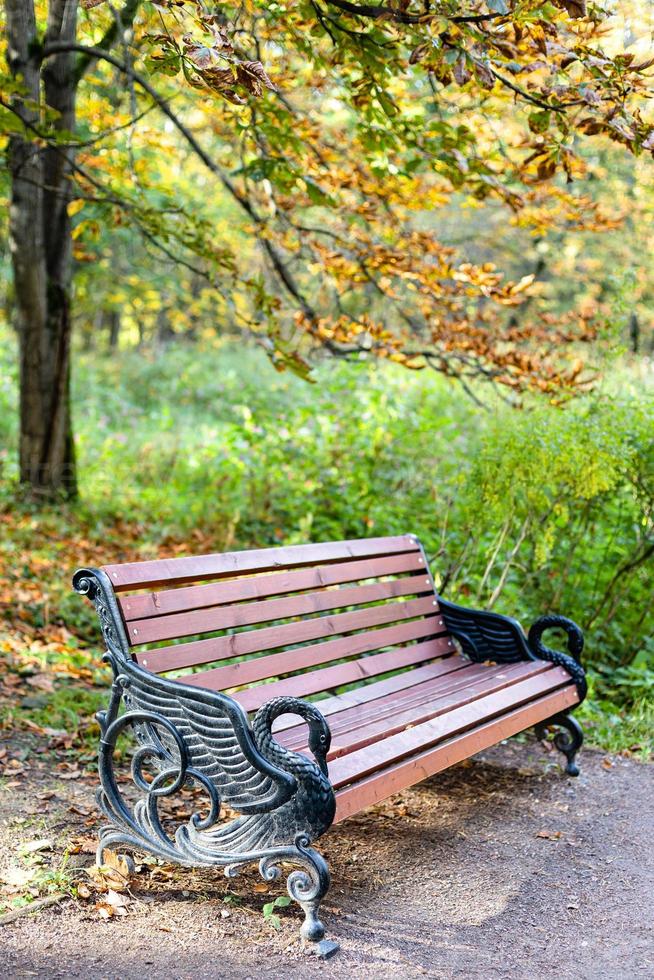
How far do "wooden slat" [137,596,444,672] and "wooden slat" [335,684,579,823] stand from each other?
694 mm

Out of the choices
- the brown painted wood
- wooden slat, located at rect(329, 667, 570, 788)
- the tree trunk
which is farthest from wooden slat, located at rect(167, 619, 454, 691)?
the tree trunk

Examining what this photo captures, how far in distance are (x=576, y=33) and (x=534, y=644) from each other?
297 cm

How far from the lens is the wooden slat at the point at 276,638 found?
3.12 m

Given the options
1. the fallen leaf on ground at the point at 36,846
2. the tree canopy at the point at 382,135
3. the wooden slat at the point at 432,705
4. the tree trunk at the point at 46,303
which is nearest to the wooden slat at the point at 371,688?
the wooden slat at the point at 432,705

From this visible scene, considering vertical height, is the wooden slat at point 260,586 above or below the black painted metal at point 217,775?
above

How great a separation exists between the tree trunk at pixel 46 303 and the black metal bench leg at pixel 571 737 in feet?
17.3

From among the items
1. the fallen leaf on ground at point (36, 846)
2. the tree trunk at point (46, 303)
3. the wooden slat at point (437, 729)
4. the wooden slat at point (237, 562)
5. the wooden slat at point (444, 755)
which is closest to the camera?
the wooden slat at point (444, 755)

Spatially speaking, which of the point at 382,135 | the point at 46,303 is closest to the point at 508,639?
the point at 382,135

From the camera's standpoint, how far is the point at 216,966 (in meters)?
2.63

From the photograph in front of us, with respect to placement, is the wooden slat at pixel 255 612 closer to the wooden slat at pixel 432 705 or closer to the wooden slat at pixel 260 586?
the wooden slat at pixel 260 586

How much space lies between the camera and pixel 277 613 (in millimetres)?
3623

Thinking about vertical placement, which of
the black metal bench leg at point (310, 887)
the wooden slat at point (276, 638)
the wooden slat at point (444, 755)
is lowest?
the black metal bench leg at point (310, 887)

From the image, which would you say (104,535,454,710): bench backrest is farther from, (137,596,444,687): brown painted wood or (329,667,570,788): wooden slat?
(329,667,570,788): wooden slat

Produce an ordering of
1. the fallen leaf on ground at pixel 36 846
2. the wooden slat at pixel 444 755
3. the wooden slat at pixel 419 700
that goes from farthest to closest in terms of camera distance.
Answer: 1. the wooden slat at pixel 419 700
2. the fallen leaf on ground at pixel 36 846
3. the wooden slat at pixel 444 755
